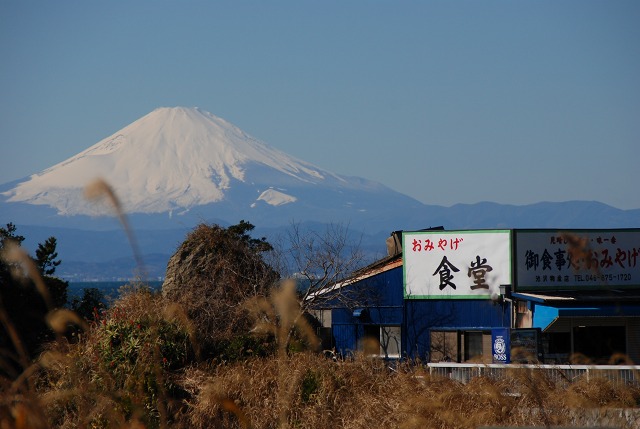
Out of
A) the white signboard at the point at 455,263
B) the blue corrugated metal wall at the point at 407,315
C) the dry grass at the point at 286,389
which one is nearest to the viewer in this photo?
the dry grass at the point at 286,389

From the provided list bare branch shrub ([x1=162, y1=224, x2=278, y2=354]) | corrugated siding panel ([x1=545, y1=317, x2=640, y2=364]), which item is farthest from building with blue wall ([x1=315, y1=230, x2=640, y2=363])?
bare branch shrub ([x1=162, y1=224, x2=278, y2=354])

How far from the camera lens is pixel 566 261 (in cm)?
2338

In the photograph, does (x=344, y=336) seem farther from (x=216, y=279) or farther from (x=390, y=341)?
(x=216, y=279)

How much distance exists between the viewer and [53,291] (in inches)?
1185

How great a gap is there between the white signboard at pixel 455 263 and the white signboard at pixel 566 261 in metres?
0.40

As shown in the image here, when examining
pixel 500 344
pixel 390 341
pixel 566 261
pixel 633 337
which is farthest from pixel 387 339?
pixel 633 337

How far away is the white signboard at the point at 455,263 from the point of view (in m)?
23.6

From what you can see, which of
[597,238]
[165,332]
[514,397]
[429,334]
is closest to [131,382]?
[165,332]

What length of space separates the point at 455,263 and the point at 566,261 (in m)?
2.79

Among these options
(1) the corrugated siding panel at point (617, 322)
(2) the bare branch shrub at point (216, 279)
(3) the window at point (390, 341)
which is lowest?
(3) the window at point (390, 341)

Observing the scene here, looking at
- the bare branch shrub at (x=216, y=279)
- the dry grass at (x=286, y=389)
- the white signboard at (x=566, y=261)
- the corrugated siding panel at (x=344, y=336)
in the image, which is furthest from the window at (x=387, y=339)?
the white signboard at (x=566, y=261)

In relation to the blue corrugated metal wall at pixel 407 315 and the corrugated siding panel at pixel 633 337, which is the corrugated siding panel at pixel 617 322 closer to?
the corrugated siding panel at pixel 633 337

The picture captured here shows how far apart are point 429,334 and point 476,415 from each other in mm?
11225

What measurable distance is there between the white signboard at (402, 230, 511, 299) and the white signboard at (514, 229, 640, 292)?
0.40 metres
